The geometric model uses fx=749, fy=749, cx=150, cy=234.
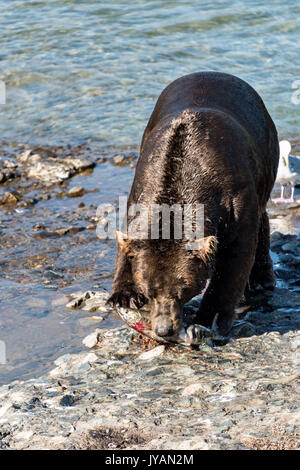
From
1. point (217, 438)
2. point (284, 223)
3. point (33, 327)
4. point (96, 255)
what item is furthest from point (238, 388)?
point (284, 223)

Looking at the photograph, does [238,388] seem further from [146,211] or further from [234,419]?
[146,211]

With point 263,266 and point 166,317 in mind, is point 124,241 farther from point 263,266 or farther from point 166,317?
point 263,266

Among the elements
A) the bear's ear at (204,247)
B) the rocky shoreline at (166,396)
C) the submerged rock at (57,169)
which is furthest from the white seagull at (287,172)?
the bear's ear at (204,247)

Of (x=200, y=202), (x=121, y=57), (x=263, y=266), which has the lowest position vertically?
(x=263, y=266)

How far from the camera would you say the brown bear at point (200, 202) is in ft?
16.0

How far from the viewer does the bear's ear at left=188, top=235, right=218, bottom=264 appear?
4785 millimetres

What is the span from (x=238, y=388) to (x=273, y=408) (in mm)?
421

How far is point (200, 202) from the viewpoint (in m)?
5.05

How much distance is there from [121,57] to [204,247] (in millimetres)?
9969

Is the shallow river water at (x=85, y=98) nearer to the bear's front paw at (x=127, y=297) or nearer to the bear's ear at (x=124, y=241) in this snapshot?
the bear's front paw at (x=127, y=297)

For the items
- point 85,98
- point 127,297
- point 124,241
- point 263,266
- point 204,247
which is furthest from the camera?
point 85,98

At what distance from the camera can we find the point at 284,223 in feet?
27.1

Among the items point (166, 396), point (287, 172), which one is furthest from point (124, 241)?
point (287, 172)

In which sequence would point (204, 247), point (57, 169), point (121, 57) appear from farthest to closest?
point (121, 57)
point (57, 169)
point (204, 247)
